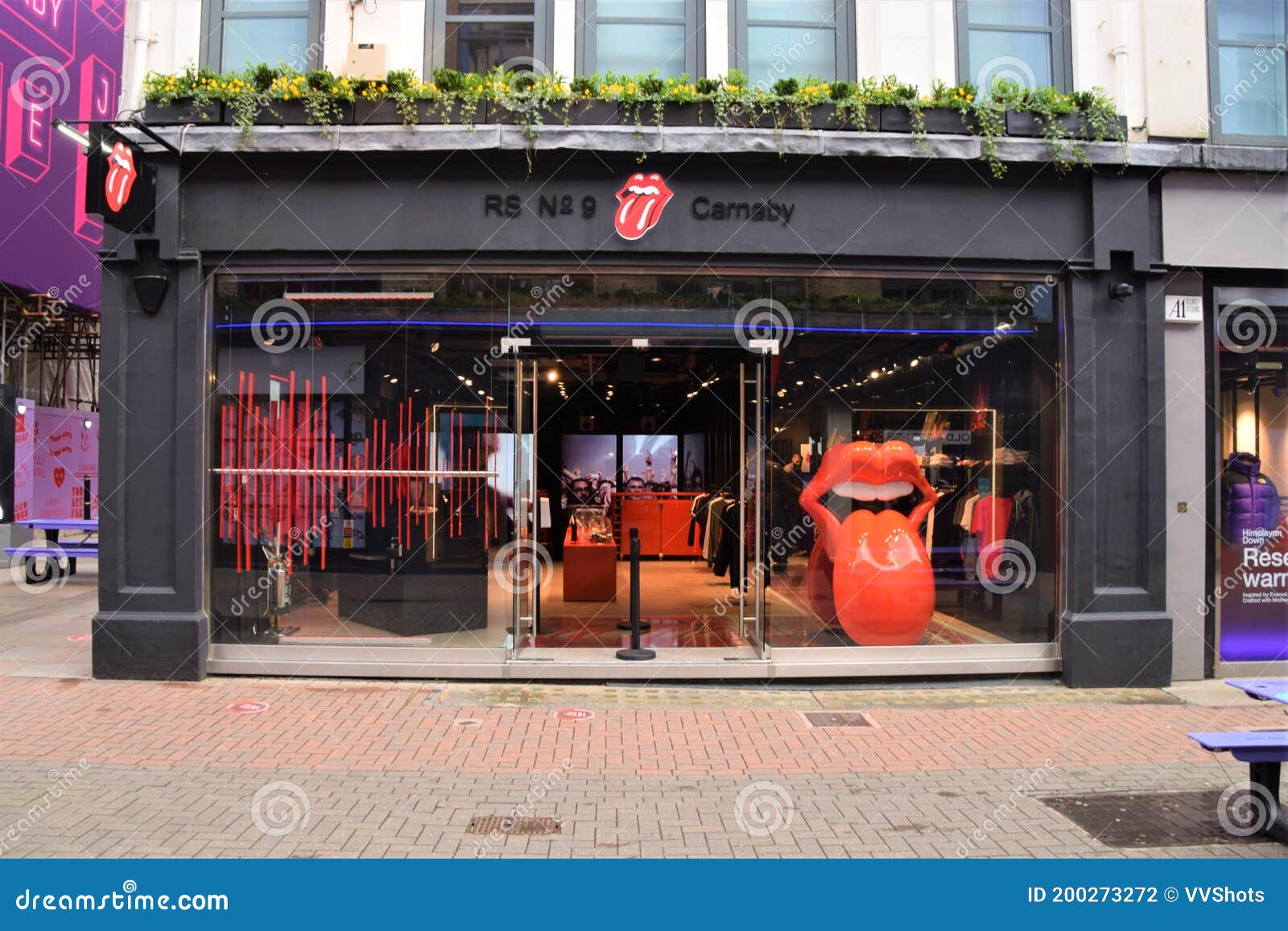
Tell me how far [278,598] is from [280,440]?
1.55 metres

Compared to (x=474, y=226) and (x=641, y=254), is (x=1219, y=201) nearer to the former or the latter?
(x=641, y=254)

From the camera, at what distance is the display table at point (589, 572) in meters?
12.6

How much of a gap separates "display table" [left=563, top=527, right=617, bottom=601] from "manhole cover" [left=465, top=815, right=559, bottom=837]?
7.42 metres

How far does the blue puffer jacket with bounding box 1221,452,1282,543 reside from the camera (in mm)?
8914

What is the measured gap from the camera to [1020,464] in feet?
29.9

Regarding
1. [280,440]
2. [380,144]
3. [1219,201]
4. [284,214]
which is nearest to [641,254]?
[380,144]

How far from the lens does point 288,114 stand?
8.43 meters

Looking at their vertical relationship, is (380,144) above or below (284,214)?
above

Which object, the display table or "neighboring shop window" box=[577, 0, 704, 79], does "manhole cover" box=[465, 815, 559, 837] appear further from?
the display table

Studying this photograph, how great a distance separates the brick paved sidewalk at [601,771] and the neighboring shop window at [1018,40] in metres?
6.07

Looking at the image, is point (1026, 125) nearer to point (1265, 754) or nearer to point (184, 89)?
point (1265, 754)

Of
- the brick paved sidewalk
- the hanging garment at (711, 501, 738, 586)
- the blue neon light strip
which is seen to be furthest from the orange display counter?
the brick paved sidewalk

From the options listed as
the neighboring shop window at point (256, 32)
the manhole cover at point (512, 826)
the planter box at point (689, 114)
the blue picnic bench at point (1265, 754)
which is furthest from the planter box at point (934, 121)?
the manhole cover at point (512, 826)

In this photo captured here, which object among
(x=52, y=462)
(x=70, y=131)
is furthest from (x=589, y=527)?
(x=52, y=462)
